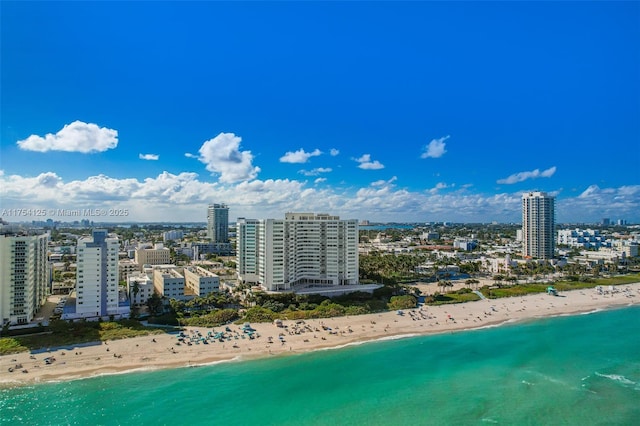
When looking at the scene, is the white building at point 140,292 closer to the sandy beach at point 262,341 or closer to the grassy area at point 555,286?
the sandy beach at point 262,341

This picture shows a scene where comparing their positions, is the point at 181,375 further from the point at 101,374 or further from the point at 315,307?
the point at 315,307

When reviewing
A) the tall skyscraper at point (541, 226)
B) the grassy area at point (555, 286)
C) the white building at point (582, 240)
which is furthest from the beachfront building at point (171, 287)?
the white building at point (582, 240)

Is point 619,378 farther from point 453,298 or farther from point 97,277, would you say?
point 97,277

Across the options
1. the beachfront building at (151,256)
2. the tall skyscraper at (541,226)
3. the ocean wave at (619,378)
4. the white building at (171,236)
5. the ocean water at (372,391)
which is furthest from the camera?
the white building at (171,236)

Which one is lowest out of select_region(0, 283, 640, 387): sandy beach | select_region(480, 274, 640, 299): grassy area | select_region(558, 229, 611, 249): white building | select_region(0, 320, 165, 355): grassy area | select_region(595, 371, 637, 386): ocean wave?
select_region(595, 371, 637, 386): ocean wave

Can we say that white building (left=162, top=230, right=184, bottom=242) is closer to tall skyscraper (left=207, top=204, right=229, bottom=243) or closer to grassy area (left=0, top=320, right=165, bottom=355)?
tall skyscraper (left=207, top=204, right=229, bottom=243)

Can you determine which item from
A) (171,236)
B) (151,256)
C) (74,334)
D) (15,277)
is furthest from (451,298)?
(171,236)

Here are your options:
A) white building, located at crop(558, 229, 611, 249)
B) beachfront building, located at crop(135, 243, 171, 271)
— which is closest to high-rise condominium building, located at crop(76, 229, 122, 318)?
beachfront building, located at crop(135, 243, 171, 271)
